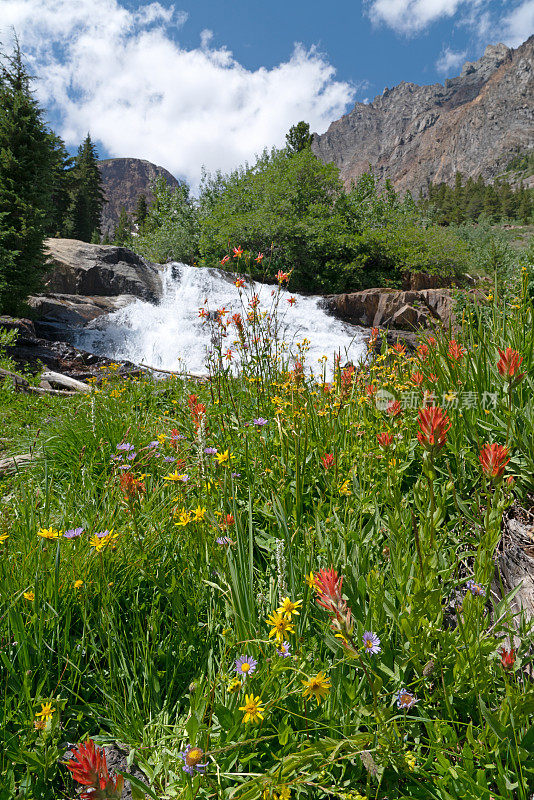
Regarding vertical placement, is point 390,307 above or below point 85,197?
below

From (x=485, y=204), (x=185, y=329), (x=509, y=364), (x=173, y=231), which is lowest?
(x=509, y=364)

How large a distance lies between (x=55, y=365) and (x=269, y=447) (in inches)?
271

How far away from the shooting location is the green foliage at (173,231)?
19.7 meters

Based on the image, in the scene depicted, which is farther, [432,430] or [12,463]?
[12,463]

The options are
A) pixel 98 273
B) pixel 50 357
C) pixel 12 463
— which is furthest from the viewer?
pixel 98 273

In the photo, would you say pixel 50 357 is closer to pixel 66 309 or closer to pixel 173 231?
pixel 66 309

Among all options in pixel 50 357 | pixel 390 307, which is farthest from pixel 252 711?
pixel 390 307

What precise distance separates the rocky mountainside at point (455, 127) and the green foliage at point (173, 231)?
106 meters

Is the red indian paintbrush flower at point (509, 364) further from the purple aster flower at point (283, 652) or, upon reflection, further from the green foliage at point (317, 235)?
Answer: the green foliage at point (317, 235)

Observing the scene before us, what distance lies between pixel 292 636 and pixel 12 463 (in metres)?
2.85

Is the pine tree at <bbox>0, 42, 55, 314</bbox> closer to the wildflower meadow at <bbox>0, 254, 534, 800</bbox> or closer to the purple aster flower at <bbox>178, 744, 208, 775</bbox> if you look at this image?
the wildflower meadow at <bbox>0, 254, 534, 800</bbox>


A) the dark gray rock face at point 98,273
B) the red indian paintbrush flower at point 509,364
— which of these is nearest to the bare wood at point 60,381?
the red indian paintbrush flower at point 509,364

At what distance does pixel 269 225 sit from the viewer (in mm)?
16219

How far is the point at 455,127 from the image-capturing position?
15612 cm
